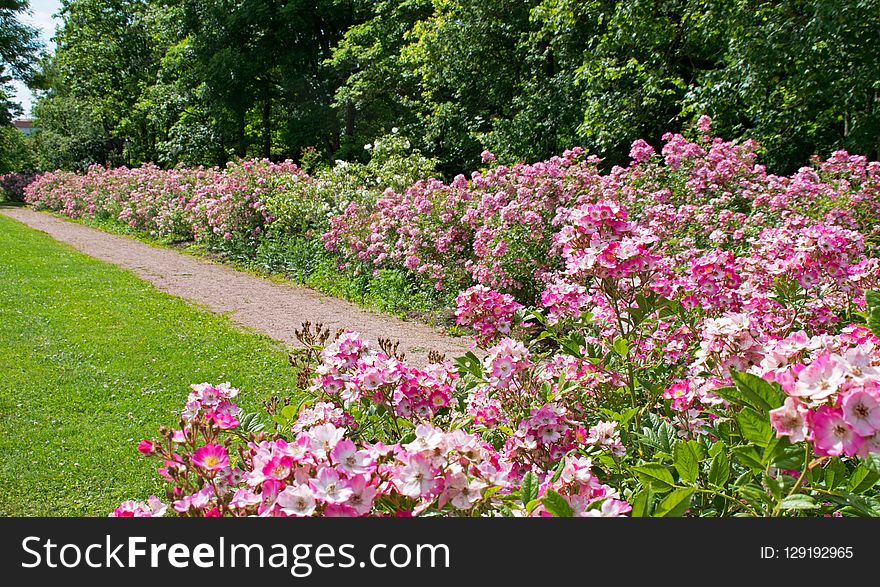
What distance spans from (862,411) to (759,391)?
18 cm

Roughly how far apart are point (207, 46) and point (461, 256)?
16.6 m

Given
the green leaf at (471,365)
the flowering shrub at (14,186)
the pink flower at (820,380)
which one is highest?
the flowering shrub at (14,186)

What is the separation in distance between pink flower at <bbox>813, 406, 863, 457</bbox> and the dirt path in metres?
4.72

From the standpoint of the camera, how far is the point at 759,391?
51.1 inches

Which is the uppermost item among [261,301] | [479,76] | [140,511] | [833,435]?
[479,76]

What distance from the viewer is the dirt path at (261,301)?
6.84 meters

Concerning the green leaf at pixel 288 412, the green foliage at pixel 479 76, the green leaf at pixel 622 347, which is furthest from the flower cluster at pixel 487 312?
the green foliage at pixel 479 76

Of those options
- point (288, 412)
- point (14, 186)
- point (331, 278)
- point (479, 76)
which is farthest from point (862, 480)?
point (14, 186)

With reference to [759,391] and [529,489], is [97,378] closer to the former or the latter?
[529,489]

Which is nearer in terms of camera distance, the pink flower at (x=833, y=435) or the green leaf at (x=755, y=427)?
the pink flower at (x=833, y=435)

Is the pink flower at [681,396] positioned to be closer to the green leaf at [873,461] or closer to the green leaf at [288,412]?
the green leaf at [873,461]

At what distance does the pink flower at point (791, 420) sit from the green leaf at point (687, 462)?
0.88 feet
